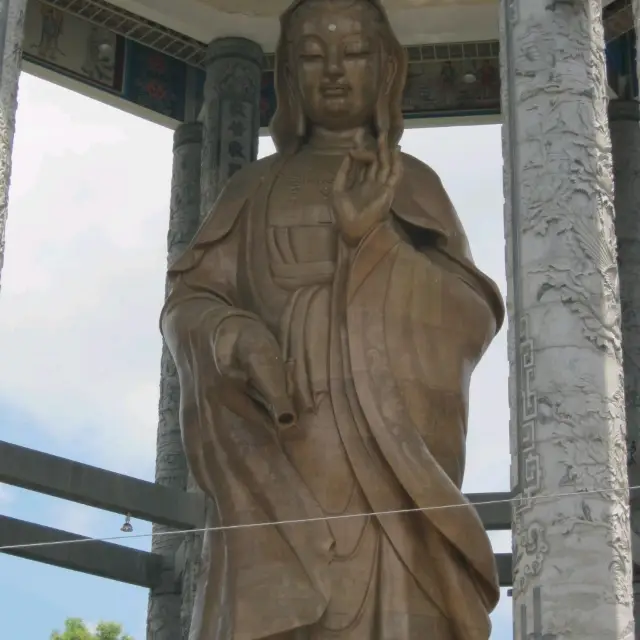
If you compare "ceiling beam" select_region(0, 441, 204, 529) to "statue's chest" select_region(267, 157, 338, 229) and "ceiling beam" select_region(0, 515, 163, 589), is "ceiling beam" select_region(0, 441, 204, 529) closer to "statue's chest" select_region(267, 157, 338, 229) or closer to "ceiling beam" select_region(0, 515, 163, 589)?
"ceiling beam" select_region(0, 515, 163, 589)

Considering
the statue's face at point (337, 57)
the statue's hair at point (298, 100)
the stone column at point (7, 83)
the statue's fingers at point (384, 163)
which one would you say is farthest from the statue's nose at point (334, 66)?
the stone column at point (7, 83)

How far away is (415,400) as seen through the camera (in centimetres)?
787

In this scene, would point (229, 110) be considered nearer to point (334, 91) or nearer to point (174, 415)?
point (174, 415)

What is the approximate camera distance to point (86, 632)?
2148 cm

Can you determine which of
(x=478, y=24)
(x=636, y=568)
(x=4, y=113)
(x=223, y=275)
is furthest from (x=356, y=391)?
(x=478, y=24)

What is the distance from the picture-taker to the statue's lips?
8.62 metres

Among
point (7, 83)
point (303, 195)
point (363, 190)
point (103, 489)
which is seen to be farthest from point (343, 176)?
point (103, 489)

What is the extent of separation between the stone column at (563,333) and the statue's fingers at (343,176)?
1332 millimetres

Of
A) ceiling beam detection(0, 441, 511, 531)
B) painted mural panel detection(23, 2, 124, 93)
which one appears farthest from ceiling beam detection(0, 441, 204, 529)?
painted mural panel detection(23, 2, 124, 93)

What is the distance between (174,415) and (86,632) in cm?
919

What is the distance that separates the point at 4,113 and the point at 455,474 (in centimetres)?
300

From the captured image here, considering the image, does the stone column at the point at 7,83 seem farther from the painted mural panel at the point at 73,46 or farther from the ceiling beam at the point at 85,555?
the painted mural panel at the point at 73,46

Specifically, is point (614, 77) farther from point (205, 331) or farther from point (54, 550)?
point (205, 331)

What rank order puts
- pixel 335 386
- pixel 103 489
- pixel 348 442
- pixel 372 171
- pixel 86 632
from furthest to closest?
pixel 86 632 → pixel 103 489 → pixel 372 171 → pixel 335 386 → pixel 348 442
